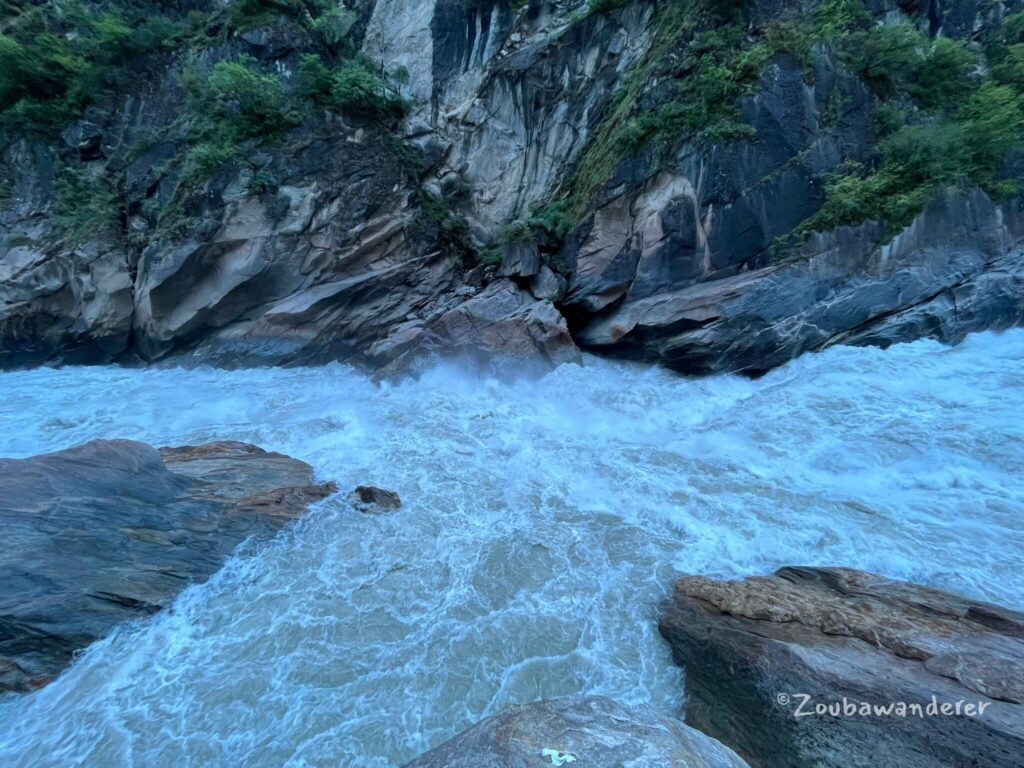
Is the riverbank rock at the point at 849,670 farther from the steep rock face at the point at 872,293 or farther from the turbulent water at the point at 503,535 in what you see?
the steep rock face at the point at 872,293

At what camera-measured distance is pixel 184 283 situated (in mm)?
11703

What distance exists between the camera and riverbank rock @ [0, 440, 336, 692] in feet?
14.3

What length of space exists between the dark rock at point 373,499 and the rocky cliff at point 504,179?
4650 millimetres

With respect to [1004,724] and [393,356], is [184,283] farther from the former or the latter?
[1004,724]

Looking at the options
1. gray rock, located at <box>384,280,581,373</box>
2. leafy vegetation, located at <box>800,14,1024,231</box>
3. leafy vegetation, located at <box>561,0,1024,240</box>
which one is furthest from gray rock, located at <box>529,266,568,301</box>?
leafy vegetation, located at <box>800,14,1024,231</box>

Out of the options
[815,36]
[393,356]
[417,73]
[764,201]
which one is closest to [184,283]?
[393,356]

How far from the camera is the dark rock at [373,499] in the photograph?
20.8ft

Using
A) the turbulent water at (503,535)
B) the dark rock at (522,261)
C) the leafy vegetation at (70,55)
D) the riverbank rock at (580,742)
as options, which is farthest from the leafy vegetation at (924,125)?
the leafy vegetation at (70,55)

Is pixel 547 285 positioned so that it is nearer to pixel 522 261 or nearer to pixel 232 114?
pixel 522 261

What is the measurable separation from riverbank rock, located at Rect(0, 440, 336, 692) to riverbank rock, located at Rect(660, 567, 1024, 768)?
16.1 ft

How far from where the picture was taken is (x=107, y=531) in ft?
17.0

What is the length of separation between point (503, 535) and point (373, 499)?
1811 millimetres

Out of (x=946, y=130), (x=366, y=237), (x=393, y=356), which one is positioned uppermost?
(x=946, y=130)

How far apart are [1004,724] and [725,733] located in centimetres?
164
